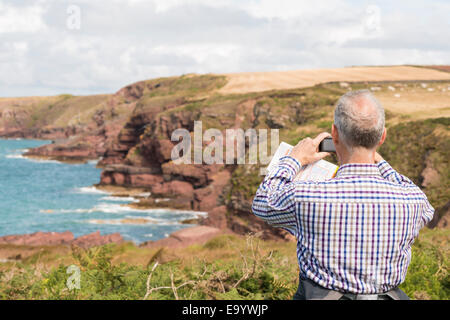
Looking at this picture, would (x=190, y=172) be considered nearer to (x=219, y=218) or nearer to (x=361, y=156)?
(x=219, y=218)

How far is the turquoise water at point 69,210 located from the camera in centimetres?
3580

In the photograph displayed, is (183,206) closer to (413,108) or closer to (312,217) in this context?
(413,108)

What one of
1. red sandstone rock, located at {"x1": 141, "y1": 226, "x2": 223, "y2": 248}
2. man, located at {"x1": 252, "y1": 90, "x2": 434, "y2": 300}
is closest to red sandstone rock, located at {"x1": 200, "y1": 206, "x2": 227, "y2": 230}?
red sandstone rock, located at {"x1": 141, "y1": 226, "x2": 223, "y2": 248}

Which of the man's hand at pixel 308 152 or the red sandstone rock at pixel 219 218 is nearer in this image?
the man's hand at pixel 308 152

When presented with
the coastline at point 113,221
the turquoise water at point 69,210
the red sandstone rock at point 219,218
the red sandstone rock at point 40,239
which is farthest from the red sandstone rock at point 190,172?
the red sandstone rock at point 40,239

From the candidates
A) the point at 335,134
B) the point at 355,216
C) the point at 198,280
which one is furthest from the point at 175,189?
the point at 355,216

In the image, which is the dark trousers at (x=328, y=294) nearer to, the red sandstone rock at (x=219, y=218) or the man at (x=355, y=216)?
the man at (x=355, y=216)

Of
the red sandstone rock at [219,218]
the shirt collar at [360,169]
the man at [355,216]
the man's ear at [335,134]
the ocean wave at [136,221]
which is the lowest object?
the ocean wave at [136,221]

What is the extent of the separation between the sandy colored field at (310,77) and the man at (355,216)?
6540cm

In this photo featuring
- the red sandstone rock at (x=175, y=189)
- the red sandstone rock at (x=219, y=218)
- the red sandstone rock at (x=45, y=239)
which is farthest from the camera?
the red sandstone rock at (x=175, y=189)

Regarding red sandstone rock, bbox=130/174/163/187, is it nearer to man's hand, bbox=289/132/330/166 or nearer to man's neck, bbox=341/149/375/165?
man's hand, bbox=289/132/330/166

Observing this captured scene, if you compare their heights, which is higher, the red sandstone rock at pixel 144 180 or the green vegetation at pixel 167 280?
the green vegetation at pixel 167 280

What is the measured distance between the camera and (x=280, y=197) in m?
2.61
